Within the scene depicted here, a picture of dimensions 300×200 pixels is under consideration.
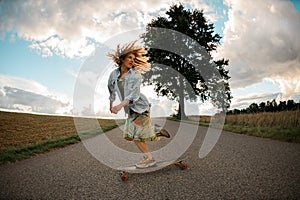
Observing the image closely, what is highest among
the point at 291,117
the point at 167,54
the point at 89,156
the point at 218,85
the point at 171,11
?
the point at 171,11

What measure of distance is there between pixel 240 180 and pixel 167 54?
2292 centimetres

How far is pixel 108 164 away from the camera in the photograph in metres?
4.61

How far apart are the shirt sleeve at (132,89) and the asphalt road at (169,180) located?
53.4 inches

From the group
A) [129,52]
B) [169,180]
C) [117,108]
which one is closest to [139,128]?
[117,108]

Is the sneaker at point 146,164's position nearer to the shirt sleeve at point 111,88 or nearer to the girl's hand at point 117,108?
the girl's hand at point 117,108

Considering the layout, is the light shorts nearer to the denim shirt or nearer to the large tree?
the denim shirt

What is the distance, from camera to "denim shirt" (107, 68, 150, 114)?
3.71 meters

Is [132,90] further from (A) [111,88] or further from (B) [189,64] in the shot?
(B) [189,64]

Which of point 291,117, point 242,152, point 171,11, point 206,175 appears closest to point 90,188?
point 206,175

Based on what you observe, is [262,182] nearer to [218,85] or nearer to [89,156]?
[89,156]

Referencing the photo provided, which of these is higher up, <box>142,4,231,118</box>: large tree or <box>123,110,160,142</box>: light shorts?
<box>142,4,231,118</box>: large tree

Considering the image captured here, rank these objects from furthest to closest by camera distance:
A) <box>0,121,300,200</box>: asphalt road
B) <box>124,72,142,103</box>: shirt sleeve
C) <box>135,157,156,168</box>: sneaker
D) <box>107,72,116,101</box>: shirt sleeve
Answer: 1. <box>107,72,116,101</box>: shirt sleeve
2. <box>135,157,156,168</box>: sneaker
3. <box>124,72,142,103</box>: shirt sleeve
4. <box>0,121,300,200</box>: asphalt road

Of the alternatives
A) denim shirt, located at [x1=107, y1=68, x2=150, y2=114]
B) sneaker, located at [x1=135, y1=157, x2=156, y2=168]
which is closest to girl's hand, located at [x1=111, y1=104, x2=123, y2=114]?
denim shirt, located at [x1=107, y1=68, x2=150, y2=114]

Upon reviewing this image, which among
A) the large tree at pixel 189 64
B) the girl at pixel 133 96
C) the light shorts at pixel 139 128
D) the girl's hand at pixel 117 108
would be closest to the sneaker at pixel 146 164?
the girl at pixel 133 96
